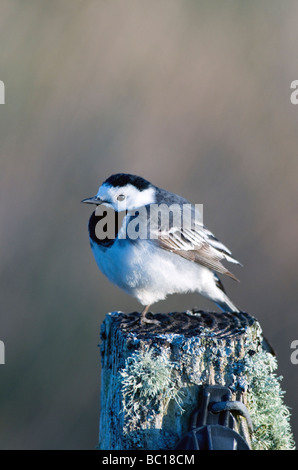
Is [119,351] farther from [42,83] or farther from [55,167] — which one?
[42,83]

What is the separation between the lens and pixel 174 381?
2533 mm

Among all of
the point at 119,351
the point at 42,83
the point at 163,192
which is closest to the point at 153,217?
the point at 163,192

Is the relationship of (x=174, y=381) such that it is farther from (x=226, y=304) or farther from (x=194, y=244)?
(x=226, y=304)

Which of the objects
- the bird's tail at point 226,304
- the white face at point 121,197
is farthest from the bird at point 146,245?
the bird's tail at point 226,304

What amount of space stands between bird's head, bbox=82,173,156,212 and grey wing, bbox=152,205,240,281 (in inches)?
9.5

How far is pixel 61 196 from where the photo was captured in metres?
5.72

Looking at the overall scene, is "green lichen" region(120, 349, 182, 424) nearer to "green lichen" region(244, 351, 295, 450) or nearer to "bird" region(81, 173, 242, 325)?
"green lichen" region(244, 351, 295, 450)

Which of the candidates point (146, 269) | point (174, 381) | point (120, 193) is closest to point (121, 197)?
point (120, 193)

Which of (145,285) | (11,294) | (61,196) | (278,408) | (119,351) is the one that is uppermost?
(61,196)

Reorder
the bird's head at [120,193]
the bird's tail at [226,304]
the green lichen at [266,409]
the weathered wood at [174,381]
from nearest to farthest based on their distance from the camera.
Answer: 1. the weathered wood at [174,381]
2. the green lichen at [266,409]
3. the bird's head at [120,193]
4. the bird's tail at [226,304]

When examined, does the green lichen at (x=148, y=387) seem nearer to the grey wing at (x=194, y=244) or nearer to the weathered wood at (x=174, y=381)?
the weathered wood at (x=174, y=381)

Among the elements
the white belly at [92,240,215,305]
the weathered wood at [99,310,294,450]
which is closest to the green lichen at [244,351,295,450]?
the weathered wood at [99,310,294,450]

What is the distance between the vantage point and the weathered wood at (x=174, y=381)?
8.19ft
